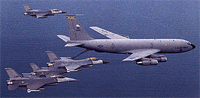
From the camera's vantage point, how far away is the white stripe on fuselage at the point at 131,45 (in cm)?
11700

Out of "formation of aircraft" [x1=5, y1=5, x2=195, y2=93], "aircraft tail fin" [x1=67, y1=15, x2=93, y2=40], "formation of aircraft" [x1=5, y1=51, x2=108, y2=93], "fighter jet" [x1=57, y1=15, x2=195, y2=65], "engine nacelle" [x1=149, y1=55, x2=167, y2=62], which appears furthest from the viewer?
"engine nacelle" [x1=149, y1=55, x2=167, y2=62]

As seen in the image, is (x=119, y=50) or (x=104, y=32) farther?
(x=104, y=32)

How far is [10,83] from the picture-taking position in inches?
4550

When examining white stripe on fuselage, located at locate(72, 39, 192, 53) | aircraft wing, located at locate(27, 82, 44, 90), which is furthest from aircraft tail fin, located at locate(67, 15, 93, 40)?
aircraft wing, located at locate(27, 82, 44, 90)

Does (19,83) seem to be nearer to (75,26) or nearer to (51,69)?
(51,69)

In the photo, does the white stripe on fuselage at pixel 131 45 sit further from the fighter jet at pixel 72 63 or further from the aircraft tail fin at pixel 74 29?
the fighter jet at pixel 72 63

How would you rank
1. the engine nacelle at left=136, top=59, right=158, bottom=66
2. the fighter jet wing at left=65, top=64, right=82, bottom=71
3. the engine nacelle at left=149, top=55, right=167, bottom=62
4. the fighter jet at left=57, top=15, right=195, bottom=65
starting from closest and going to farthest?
A: 1. the engine nacelle at left=136, top=59, right=158, bottom=66
2. the fighter jet wing at left=65, top=64, right=82, bottom=71
3. the fighter jet at left=57, top=15, right=195, bottom=65
4. the engine nacelle at left=149, top=55, right=167, bottom=62

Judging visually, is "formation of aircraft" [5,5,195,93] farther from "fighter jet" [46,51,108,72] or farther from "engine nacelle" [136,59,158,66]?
"engine nacelle" [136,59,158,66]

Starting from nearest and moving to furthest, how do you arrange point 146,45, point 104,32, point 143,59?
point 143,59, point 146,45, point 104,32

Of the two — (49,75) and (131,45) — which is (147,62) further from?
(49,75)

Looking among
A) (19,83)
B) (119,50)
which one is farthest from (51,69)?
(119,50)

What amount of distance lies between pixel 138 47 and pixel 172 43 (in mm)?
10960

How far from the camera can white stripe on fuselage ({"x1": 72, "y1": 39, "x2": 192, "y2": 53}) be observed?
117 m

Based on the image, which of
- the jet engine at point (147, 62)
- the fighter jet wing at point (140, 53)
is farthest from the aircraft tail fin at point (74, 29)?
the jet engine at point (147, 62)
